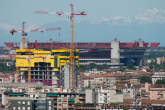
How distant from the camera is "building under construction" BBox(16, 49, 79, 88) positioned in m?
152

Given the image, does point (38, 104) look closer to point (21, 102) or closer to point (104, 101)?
point (21, 102)

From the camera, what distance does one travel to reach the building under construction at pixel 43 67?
15150 cm

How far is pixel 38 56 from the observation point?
517ft

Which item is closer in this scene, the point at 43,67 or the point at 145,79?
the point at 43,67

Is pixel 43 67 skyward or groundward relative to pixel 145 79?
skyward

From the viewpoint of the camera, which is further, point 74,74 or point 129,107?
point 74,74

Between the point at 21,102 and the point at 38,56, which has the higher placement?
the point at 38,56

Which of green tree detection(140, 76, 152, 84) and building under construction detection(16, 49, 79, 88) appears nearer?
building under construction detection(16, 49, 79, 88)

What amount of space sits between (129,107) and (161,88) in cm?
3504

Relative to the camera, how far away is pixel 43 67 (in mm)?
155750

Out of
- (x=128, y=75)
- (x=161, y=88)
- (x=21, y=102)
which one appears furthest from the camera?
(x=128, y=75)

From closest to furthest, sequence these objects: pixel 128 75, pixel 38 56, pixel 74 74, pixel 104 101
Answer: pixel 104 101
pixel 74 74
pixel 38 56
pixel 128 75

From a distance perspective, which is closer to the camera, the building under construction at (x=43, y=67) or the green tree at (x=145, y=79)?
the building under construction at (x=43, y=67)

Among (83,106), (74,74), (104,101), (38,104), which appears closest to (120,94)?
(104,101)
